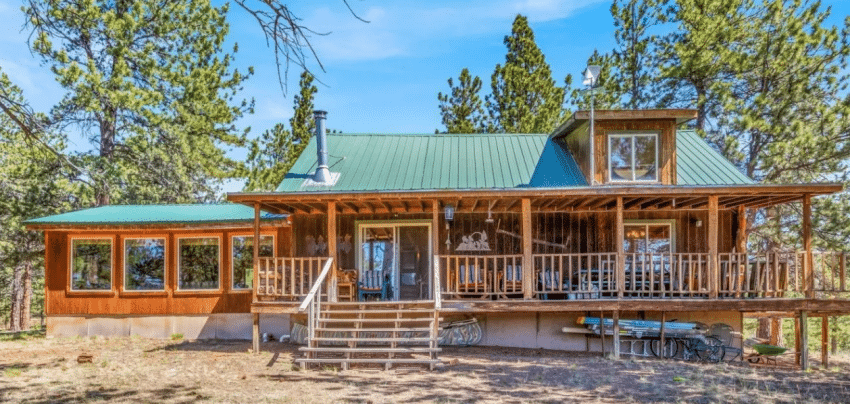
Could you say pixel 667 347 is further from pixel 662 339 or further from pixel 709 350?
pixel 709 350

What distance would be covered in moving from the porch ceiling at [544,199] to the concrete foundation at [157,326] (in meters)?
2.88

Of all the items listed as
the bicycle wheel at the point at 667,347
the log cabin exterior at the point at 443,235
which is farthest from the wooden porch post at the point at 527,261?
the bicycle wheel at the point at 667,347

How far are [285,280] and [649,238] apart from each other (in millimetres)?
8225

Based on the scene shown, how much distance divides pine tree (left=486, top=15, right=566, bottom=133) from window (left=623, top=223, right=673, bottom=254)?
29.6 ft

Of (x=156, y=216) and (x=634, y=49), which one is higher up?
(x=634, y=49)

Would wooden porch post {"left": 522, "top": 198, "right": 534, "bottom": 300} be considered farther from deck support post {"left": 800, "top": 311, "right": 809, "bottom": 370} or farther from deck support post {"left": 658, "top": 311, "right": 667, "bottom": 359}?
deck support post {"left": 800, "top": 311, "right": 809, "bottom": 370}

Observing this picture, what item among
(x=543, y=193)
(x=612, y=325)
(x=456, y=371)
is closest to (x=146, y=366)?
(x=456, y=371)

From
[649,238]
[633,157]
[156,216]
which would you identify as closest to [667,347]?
[649,238]

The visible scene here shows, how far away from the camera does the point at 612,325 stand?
1297 centimetres

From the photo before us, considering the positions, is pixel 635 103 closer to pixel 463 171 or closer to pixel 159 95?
pixel 463 171

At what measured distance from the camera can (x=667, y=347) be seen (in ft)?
42.7

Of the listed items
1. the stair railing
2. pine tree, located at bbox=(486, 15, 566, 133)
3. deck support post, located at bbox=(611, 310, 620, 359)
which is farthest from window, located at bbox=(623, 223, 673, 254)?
pine tree, located at bbox=(486, 15, 566, 133)

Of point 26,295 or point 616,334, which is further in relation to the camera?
point 26,295

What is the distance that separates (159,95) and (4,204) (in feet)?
18.7
